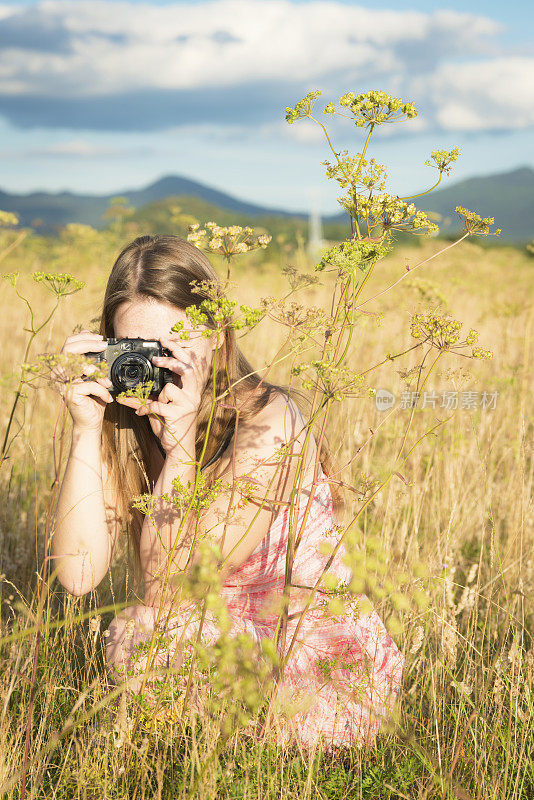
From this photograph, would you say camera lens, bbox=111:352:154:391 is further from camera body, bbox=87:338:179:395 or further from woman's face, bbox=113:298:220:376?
woman's face, bbox=113:298:220:376

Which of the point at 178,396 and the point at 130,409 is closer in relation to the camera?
the point at 178,396

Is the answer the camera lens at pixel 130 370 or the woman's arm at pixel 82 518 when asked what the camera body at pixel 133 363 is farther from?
the woman's arm at pixel 82 518

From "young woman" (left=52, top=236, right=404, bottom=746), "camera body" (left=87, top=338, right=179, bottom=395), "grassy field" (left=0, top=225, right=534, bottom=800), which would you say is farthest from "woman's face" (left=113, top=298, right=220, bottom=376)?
"grassy field" (left=0, top=225, right=534, bottom=800)

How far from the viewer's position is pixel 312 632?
1.99 meters

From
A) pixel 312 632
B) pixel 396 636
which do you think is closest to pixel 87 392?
pixel 312 632

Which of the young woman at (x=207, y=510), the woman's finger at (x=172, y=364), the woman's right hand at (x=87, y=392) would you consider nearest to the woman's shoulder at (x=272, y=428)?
the young woman at (x=207, y=510)

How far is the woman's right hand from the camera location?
1729 mm

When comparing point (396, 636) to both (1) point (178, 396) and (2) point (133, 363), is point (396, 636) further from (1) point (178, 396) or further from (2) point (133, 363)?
(2) point (133, 363)

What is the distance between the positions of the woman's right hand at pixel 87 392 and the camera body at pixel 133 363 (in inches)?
1.0

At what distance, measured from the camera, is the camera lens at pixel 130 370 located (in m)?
1.70

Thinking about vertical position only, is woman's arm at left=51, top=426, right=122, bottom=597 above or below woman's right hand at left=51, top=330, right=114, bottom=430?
below

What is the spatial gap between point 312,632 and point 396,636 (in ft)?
1.27

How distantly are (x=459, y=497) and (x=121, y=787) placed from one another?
1.99 metres

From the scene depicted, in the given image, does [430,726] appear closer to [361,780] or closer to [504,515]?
[361,780]
